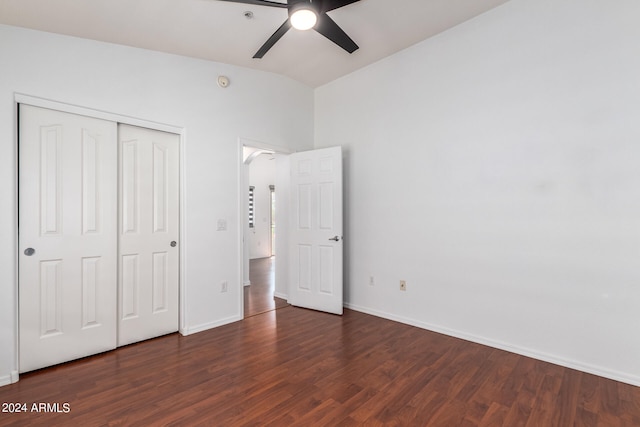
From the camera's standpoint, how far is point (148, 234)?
305cm

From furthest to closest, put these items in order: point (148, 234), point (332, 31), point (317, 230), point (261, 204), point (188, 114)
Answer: point (261, 204) → point (317, 230) → point (188, 114) → point (148, 234) → point (332, 31)

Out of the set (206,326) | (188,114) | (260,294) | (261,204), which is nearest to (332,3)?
(188,114)

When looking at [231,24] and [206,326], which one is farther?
[206,326]

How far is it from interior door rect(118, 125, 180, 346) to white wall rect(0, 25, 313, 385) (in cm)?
14

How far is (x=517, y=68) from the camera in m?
2.77

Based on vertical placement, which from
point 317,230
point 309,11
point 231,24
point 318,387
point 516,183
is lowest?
point 318,387

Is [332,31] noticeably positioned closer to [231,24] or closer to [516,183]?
[231,24]

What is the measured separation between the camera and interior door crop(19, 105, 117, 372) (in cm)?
239

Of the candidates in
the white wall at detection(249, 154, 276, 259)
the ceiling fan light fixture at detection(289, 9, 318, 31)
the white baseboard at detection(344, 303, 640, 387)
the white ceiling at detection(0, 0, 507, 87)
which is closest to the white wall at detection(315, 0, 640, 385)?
the white baseboard at detection(344, 303, 640, 387)

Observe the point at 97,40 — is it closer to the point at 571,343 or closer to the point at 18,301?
the point at 18,301

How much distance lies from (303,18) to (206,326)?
3.07m

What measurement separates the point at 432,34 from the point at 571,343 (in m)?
3.18

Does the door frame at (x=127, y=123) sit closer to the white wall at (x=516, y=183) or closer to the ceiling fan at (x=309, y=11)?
the ceiling fan at (x=309, y=11)

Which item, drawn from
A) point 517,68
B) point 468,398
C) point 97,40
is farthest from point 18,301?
point 517,68
